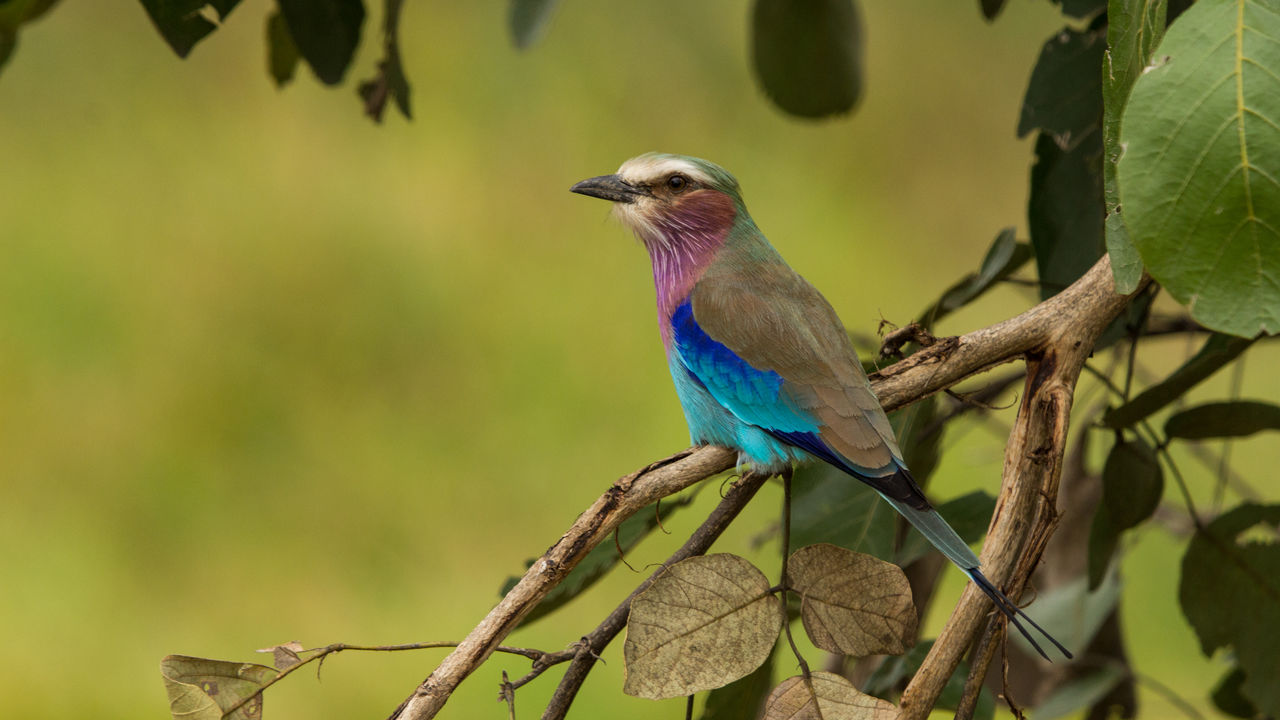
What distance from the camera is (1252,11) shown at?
70 cm

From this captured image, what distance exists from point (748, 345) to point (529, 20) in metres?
0.61

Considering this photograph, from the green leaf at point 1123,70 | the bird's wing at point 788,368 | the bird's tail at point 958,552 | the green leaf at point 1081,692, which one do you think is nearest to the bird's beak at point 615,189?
the bird's wing at point 788,368

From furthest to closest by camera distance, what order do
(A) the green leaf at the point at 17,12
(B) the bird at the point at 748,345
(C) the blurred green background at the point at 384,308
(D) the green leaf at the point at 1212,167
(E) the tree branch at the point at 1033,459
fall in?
1. (C) the blurred green background at the point at 384,308
2. (A) the green leaf at the point at 17,12
3. (B) the bird at the point at 748,345
4. (E) the tree branch at the point at 1033,459
5. (D) the green leaf at the point at 1212,167

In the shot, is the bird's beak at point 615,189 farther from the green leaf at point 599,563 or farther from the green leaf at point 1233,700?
the green leaf at point 1233,700

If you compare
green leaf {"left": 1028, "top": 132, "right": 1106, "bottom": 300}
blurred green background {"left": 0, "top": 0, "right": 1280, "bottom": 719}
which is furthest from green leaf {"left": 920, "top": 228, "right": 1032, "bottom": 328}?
blurred green background {"left": 0, "top": 0, "right": 1280, "bottom": 719}

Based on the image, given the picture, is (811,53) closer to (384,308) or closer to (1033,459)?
(1033,459)

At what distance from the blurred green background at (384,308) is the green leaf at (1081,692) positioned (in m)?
1.02

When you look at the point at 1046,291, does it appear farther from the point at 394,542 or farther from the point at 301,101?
the point at 301,101

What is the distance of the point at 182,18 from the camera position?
1105 mm

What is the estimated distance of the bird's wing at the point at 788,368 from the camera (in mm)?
1008

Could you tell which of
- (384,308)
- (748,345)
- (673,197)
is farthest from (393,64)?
(384,308)

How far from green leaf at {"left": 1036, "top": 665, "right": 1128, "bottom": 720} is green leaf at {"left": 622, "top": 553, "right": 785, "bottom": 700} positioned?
923mm

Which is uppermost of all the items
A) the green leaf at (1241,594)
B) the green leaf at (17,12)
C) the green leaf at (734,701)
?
the green leaf at (17,12)

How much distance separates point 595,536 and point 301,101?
3069 millimetres
